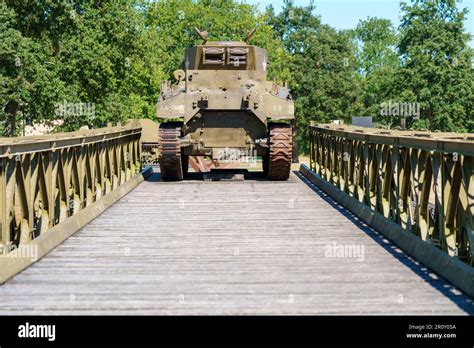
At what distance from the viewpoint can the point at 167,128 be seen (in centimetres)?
2081

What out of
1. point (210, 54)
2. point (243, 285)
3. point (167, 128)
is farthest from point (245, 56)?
point (243, 285)

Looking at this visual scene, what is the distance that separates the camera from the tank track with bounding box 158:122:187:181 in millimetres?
20578

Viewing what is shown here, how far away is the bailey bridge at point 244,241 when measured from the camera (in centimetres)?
771

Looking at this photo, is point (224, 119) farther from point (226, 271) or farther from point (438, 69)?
point (438, 69)

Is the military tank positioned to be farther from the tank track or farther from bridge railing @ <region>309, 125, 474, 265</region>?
bridge railing @ <region>309, 125, 474, 265</region>

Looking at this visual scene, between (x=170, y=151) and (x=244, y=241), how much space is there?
952cm

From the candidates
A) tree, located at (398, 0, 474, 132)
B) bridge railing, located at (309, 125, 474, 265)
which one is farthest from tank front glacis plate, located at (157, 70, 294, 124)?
tree, located at (398, 0, 474, 132)

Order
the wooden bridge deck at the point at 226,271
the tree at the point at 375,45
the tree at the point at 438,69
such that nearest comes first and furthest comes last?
the wooden bridge deck at the point at 226,271
the tree at the point at 438,69
the tree at the point at 375,45

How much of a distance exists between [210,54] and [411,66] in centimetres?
3644

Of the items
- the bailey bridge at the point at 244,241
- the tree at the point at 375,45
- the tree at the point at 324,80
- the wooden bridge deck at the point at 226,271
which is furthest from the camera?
the tree at the point at 375,45

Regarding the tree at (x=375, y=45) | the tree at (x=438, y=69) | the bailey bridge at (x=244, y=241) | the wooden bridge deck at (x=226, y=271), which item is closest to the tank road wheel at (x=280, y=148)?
the bailey bridge at (x=244, y=241)

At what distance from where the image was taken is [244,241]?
11.3 metres

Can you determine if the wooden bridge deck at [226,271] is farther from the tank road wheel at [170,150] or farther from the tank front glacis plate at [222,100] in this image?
the tank front glacis plate at [222,100]

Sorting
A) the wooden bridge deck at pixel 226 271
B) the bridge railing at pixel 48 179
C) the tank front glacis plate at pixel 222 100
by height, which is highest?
the tank front glacis plate at pixel 222 100
